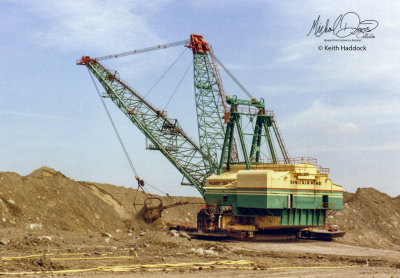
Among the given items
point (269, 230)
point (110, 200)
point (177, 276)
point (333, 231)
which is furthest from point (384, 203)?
point (177, 276)

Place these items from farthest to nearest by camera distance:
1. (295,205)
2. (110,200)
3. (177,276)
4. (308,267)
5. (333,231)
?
(110,200), (333,231), (295,205), (308,267), (177,276)

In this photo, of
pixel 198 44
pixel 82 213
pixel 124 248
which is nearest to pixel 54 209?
pixel 82 213

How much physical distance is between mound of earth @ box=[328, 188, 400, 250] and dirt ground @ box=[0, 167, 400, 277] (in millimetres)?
195

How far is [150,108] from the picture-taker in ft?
155

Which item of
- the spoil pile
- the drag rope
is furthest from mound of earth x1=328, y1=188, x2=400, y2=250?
the drag rope

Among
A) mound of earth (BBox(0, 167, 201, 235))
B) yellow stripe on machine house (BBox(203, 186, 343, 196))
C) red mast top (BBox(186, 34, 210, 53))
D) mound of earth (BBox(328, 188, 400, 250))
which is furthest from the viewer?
red mast top (BBox(186, 34, 210, 53))

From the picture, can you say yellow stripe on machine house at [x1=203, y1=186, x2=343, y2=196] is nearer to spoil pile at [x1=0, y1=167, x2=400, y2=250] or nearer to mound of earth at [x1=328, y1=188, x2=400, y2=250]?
spoil pile at [x1=0, y1=167, x2=400, y2=250]

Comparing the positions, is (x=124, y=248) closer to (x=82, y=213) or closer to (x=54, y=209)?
(x=54, y=209)

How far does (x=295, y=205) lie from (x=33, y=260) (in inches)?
707

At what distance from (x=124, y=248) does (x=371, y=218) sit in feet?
98.0

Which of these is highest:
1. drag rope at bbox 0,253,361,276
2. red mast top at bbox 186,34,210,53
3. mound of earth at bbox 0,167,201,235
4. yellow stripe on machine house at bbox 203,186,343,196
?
red mast top at bbox 186,34,210,53

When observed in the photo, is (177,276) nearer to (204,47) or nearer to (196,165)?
(196,165)

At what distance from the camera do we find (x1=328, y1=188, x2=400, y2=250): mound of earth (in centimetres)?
4059

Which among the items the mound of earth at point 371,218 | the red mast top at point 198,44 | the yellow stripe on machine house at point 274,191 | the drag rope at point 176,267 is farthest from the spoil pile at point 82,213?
the red mast top at point 198,44
